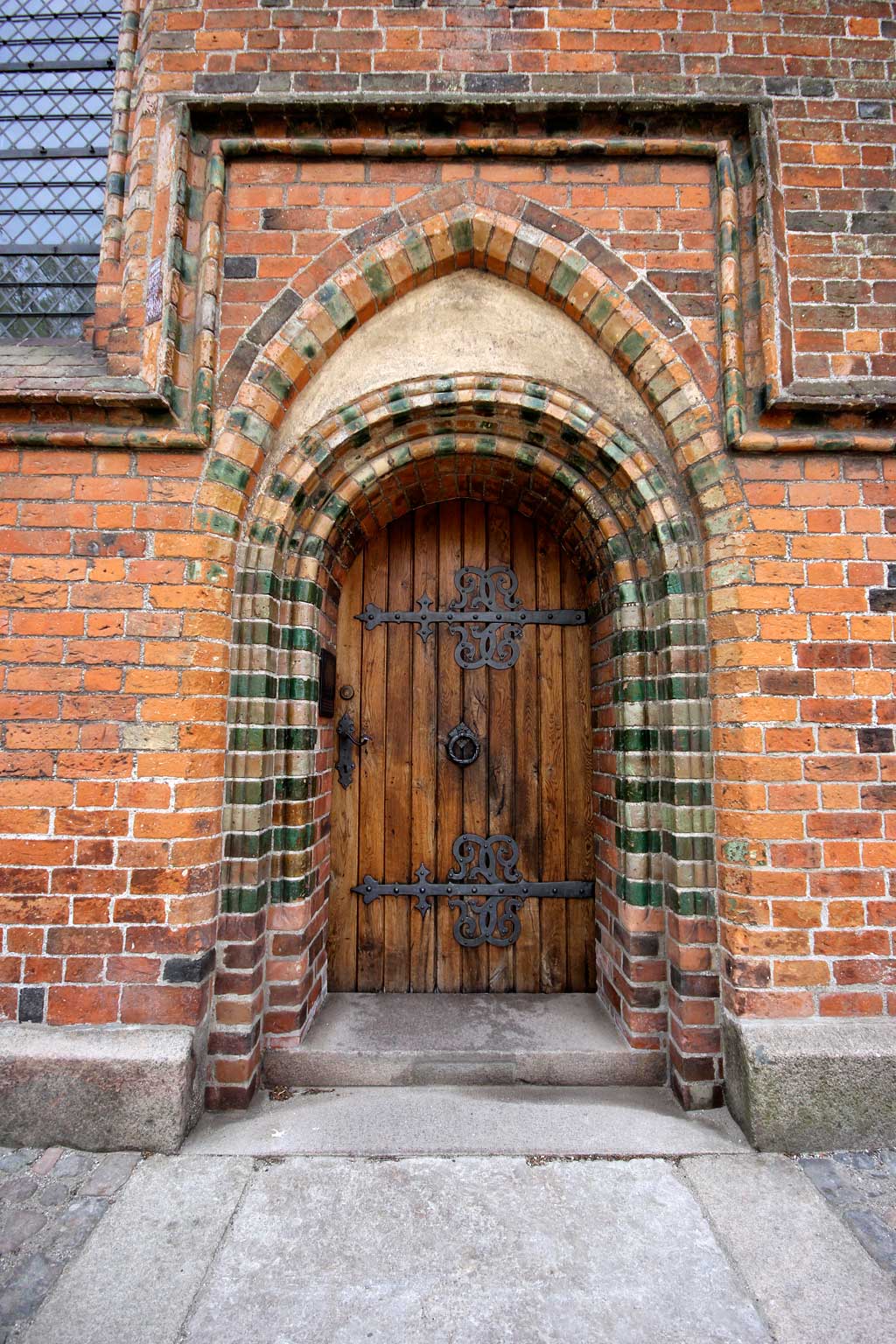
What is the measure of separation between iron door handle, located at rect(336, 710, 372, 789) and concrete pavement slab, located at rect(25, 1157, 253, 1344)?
4.68 ft

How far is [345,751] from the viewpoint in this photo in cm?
306

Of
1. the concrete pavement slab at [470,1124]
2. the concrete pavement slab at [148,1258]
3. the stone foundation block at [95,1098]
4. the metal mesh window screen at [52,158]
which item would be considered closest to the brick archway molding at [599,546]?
the concrete pavement slab at [470,1124]

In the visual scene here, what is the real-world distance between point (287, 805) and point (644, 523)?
1.74m

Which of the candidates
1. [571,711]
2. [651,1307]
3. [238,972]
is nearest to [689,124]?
[571,711]

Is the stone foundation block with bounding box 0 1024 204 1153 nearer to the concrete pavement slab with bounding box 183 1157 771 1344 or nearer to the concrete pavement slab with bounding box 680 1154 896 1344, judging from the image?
the concrete pavement slab with bounding box 183 1157 771 1344

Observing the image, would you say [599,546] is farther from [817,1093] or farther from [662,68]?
[817,1093]

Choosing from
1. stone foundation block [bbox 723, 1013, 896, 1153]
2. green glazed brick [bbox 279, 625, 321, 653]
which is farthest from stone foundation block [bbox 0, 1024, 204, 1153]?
stone foundation block [bbox 723, 1013, 896, 1153]

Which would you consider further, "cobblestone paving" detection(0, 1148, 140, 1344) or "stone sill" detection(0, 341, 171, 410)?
"stone sill" detection(0, 341, 171, 410)

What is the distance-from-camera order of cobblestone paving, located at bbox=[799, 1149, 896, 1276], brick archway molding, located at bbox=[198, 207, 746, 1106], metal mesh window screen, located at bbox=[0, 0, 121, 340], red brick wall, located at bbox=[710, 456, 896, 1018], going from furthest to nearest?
metal mesh window screen, located at bbox=[0, 0, 121, 340] → brick archway molding, located at bbox=[198, 207, 746, 1106] → red brick wall, located at bbox=[710, 456, 896, 1018] → cobblestone paving, located at bbox=[799, 1149, 896, 1276]

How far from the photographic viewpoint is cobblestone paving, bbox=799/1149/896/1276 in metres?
1.77

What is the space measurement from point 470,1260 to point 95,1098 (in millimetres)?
1230

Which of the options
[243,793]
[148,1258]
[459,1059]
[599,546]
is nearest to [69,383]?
[243,793]

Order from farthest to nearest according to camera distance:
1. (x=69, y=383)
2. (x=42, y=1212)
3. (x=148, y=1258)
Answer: (x=69, y=383) → (x=42, y=1212) → (x=148, y=1258)

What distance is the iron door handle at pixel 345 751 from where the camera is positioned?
120 inches
